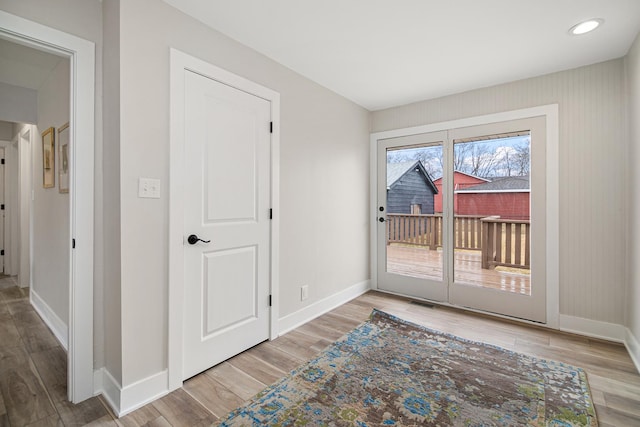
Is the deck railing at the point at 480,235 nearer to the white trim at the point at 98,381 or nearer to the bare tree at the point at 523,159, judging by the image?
the bare tree at the point at 523,159

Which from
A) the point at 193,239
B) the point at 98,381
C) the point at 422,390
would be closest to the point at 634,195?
the point at 422,390

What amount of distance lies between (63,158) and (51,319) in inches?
61.4

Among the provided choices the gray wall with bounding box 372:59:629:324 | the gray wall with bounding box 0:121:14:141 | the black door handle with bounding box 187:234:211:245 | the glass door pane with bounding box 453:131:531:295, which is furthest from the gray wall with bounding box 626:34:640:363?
the gray wall with bounding box 0:121:14:141

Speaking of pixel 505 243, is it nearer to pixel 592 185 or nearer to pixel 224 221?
pixel 592 185

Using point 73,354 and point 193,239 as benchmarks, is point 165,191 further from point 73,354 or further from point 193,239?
point 73,354

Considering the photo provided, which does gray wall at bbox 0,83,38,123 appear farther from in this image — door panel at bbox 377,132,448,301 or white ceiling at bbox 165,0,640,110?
door panel at bbox 377,132,448,301

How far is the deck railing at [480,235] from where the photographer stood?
2.95m

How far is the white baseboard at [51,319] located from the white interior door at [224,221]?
3.58 feet

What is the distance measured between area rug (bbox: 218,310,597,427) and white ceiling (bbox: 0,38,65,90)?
308 cm

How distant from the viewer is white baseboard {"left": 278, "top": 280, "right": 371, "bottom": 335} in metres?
2.70

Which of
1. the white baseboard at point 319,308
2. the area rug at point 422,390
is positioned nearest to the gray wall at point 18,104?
the white baseboard at point 319,308

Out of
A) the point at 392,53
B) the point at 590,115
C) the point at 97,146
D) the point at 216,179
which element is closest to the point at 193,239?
the point at 216,179

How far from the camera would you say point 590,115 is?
2.58 m

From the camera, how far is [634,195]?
88.7 inches
